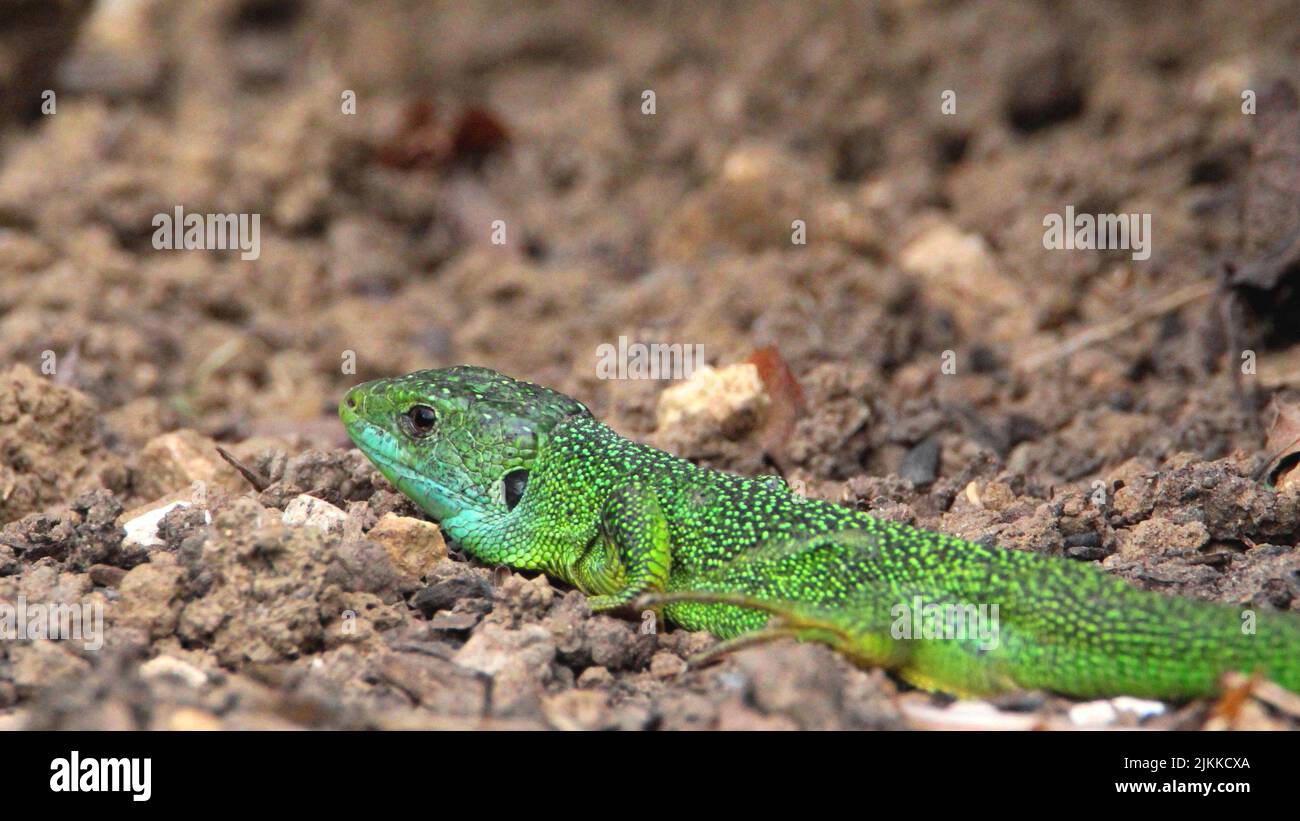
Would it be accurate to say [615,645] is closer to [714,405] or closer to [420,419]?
[420,419]

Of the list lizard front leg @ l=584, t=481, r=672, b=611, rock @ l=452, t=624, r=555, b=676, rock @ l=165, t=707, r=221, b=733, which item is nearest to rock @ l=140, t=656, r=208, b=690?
rock @ l=165, t=707, r=221, b=733

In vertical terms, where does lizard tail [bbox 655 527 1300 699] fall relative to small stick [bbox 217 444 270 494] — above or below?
below

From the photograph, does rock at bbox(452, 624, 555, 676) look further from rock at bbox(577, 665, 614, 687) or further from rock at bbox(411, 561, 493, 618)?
rock at bbox(411, 561, 493, 618)

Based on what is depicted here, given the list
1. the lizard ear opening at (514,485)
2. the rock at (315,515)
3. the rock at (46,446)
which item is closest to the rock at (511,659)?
the lizard ear opening at (514,485)

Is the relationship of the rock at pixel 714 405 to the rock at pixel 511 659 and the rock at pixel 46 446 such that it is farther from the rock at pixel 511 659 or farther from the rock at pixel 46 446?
the rock at pixel 46 446

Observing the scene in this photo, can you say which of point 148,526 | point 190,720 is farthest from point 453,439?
point 190,720

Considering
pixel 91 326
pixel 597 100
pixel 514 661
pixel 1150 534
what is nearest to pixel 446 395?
pixel 514 661

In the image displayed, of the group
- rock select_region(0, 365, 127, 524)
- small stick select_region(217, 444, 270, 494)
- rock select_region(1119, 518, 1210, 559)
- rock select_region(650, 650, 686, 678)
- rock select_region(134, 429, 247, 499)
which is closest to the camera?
rock select_region(650, 650, 686, 678)
